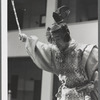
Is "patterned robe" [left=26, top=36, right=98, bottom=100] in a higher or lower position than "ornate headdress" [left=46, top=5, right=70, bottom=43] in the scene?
lower

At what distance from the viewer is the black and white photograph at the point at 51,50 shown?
1169mm

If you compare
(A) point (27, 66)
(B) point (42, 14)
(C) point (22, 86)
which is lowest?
(C) point (22, 86)

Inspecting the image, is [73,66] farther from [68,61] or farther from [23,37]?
[23,37]

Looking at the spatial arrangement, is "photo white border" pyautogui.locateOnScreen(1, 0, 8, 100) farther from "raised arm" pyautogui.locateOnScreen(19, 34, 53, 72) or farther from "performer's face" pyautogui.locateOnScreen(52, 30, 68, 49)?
"performer's face" pyautogui.locateOnScreen(52, 30, 68, 49)

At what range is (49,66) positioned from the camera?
4.20ft

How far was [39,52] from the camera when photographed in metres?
1.32

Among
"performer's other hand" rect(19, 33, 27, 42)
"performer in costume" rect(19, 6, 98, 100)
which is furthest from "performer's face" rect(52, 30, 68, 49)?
"performer's other hand" rect(19, 33, 27, 42)

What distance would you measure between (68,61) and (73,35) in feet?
0.40

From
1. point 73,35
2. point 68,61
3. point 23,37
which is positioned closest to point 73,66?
point 68,61

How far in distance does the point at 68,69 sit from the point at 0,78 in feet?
1.15

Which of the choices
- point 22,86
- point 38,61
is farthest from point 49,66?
point 22,86

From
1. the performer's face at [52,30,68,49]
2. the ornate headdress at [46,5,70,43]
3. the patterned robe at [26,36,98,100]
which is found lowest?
the patterned robe at [26,36,98,100]

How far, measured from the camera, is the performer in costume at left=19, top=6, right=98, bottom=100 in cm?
115

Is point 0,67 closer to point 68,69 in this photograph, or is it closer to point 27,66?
point 27,66
